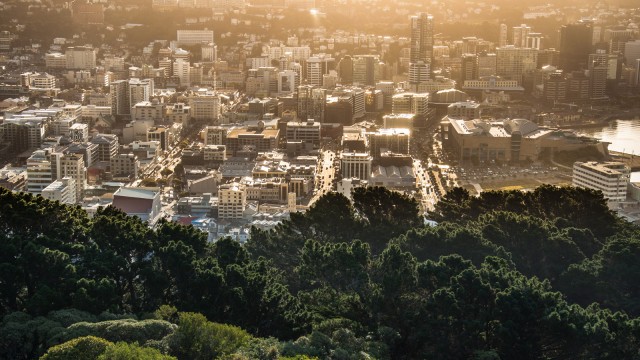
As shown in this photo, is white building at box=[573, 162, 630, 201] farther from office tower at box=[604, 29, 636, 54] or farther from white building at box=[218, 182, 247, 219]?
office tower at box=[604, 29, 636, 54]

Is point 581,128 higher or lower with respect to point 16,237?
lower

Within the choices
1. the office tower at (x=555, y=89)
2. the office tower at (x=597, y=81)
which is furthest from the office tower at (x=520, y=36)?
the office tower at (x=555, y=89)

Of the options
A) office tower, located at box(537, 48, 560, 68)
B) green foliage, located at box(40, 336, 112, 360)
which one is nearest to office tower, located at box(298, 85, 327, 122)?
office tower, located at box(537, 48, 560, 68)

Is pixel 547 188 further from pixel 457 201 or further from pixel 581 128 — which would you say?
pixel 581 128

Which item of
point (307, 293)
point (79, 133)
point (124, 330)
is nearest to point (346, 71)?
point (79, 133)

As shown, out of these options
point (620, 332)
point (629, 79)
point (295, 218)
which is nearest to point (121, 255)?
point (295, 218)

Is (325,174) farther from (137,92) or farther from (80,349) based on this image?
(80,349)

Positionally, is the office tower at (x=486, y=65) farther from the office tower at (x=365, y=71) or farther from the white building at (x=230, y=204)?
the white building at (x=230, y=204)
